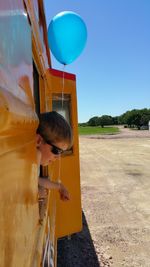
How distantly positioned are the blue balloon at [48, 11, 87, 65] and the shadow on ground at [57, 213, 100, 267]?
2373 millimetres

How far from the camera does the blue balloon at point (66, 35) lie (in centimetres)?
315

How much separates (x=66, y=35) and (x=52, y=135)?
2.12 metres

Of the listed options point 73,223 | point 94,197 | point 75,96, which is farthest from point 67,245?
point 94,197

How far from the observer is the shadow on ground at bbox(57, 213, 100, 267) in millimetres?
3520

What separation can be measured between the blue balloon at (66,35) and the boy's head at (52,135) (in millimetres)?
2017

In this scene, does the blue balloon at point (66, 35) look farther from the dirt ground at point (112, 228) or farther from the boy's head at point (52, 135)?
the dirt ground at point (112, 228)

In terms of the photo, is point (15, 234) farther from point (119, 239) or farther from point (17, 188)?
point (119, 239)

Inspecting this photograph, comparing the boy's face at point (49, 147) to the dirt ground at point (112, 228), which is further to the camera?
the dirt ground at point (112, 228)

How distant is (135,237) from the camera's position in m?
4.28

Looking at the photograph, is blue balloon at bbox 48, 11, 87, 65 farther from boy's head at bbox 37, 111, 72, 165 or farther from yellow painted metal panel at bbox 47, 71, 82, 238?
boy's head at bbox 37, 111, 72, 165

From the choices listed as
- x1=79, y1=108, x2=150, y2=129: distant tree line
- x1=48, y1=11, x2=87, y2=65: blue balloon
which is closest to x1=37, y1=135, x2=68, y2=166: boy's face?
x1=48, y1=11, x2=87, y2=65: blue balloon

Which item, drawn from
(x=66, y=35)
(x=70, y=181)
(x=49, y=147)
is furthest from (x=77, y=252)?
(x=49, y=147)

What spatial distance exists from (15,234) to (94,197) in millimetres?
6166

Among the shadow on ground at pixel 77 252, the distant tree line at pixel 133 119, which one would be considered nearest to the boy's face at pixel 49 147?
the shadow on ground at pixel 77 252
